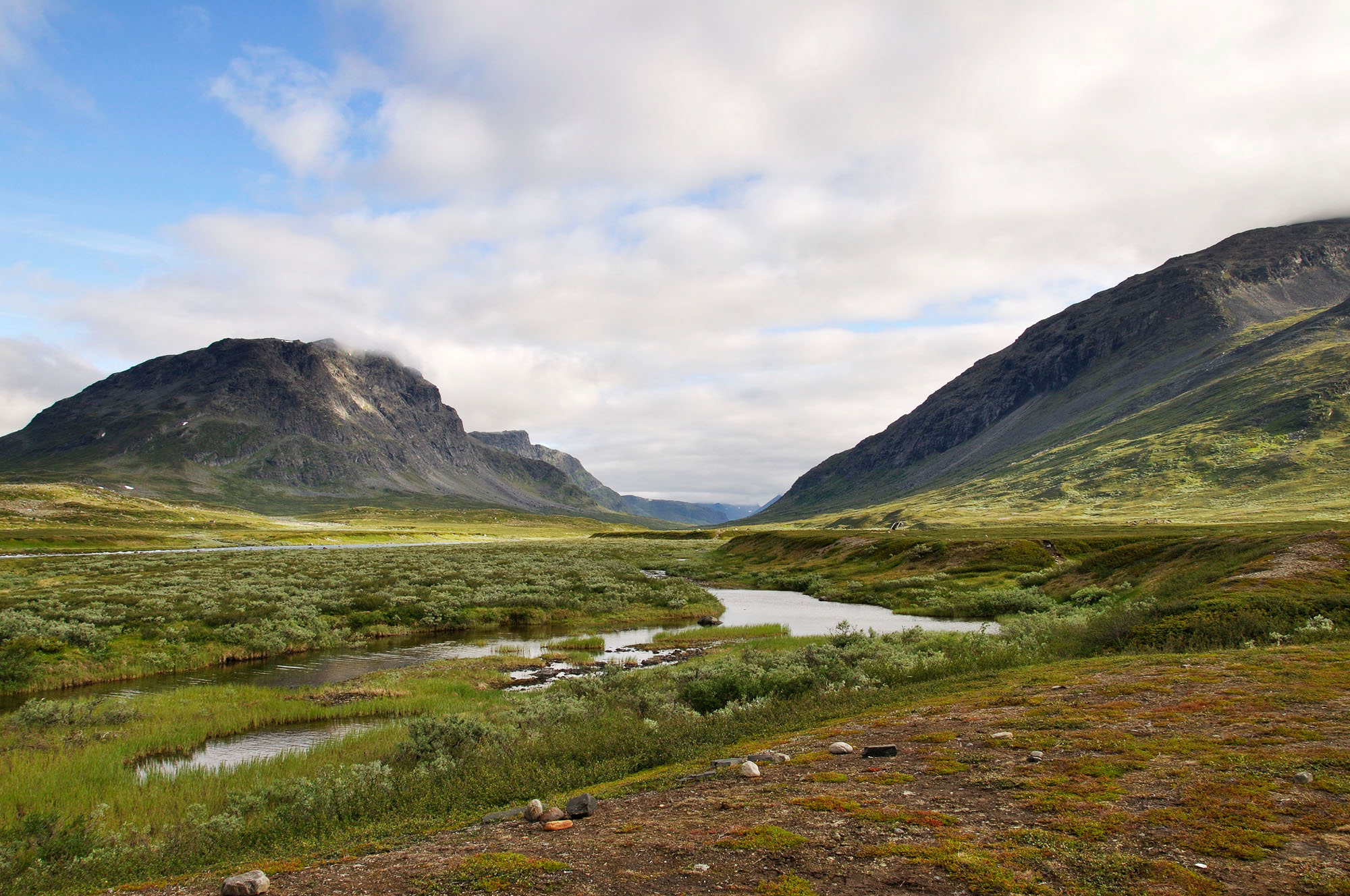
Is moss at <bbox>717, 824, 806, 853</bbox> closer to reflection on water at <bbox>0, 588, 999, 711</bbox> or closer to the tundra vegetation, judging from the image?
the tundra vegetation

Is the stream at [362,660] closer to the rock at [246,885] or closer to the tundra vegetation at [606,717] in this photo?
the tundra vegetation at [606,717]

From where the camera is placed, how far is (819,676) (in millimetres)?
21797

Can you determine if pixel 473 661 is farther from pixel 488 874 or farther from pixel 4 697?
pixel 488 874

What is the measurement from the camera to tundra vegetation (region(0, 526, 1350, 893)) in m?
9.39

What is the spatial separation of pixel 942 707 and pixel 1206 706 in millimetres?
5245

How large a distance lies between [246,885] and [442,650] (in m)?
29.6

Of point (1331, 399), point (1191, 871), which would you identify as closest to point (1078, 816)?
point (1191, 871)

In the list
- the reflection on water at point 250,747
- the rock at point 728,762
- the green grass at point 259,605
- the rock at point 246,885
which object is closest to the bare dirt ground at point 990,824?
the rock at point 246,885

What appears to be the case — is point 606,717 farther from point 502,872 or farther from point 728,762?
point 502,872

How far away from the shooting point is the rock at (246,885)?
25.8 ft

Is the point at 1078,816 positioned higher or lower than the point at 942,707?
higher

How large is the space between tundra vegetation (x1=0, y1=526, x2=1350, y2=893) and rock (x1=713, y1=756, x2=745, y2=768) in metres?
0.82

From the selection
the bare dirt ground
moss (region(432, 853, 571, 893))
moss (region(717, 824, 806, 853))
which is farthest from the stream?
moss (region(717, 824, 806, 853))

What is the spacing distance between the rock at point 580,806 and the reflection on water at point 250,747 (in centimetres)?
1170
